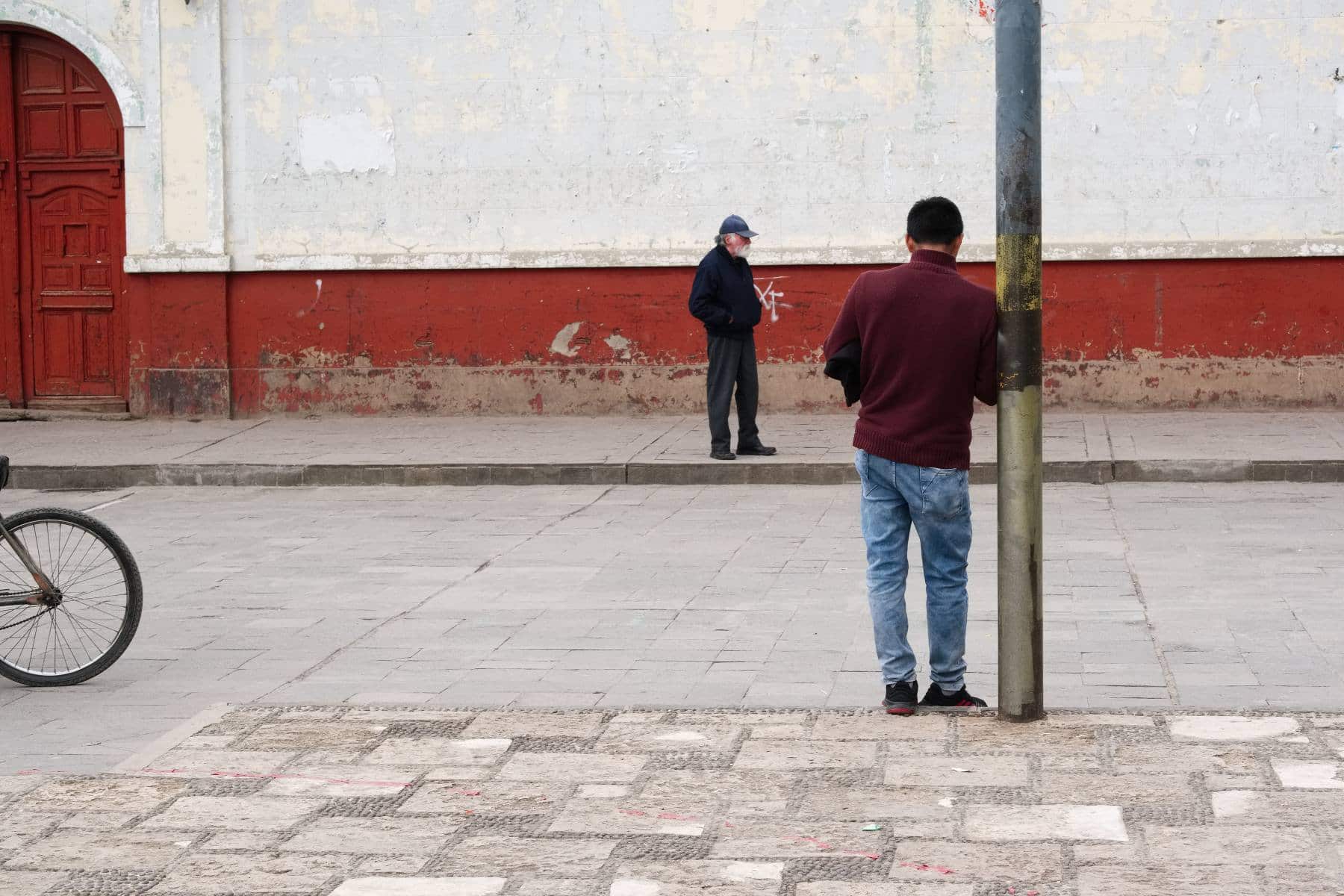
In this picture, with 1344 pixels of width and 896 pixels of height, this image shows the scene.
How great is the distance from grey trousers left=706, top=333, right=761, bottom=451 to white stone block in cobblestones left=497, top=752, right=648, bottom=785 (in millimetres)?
7892

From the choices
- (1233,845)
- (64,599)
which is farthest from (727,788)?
(64,599)

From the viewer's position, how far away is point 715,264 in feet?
44.0

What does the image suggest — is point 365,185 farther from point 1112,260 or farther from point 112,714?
point 112,714

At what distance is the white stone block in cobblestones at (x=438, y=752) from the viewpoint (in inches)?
217

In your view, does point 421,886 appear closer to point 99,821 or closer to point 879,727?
point 99,821

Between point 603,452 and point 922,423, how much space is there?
7905 mm

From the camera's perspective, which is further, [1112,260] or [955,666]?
[1112,260]

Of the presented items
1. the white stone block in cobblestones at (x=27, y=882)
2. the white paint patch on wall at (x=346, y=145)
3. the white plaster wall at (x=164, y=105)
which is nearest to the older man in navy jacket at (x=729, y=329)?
the white paint patch on wall at (x=346, y=145)

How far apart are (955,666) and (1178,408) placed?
33.8 feet

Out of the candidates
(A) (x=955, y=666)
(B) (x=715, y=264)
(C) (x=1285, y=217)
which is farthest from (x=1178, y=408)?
(A) (x=955, y=666)

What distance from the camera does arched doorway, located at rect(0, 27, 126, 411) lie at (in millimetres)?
17031

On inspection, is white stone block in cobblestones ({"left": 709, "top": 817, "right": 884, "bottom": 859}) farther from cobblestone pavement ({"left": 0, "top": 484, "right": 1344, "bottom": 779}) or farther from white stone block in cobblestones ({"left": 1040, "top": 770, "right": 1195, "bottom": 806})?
cobblestone pavement ({"left": 0, "top": 484, "right": 1344, "bottom": 779})

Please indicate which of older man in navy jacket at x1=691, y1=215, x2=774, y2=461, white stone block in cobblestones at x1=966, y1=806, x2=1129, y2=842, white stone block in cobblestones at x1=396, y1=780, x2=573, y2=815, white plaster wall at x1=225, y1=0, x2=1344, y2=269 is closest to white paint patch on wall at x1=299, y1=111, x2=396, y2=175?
white plaster wall at x1=225, y1=0, x2=1344, y2=269

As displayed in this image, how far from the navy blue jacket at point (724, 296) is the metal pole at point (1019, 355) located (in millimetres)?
7548
